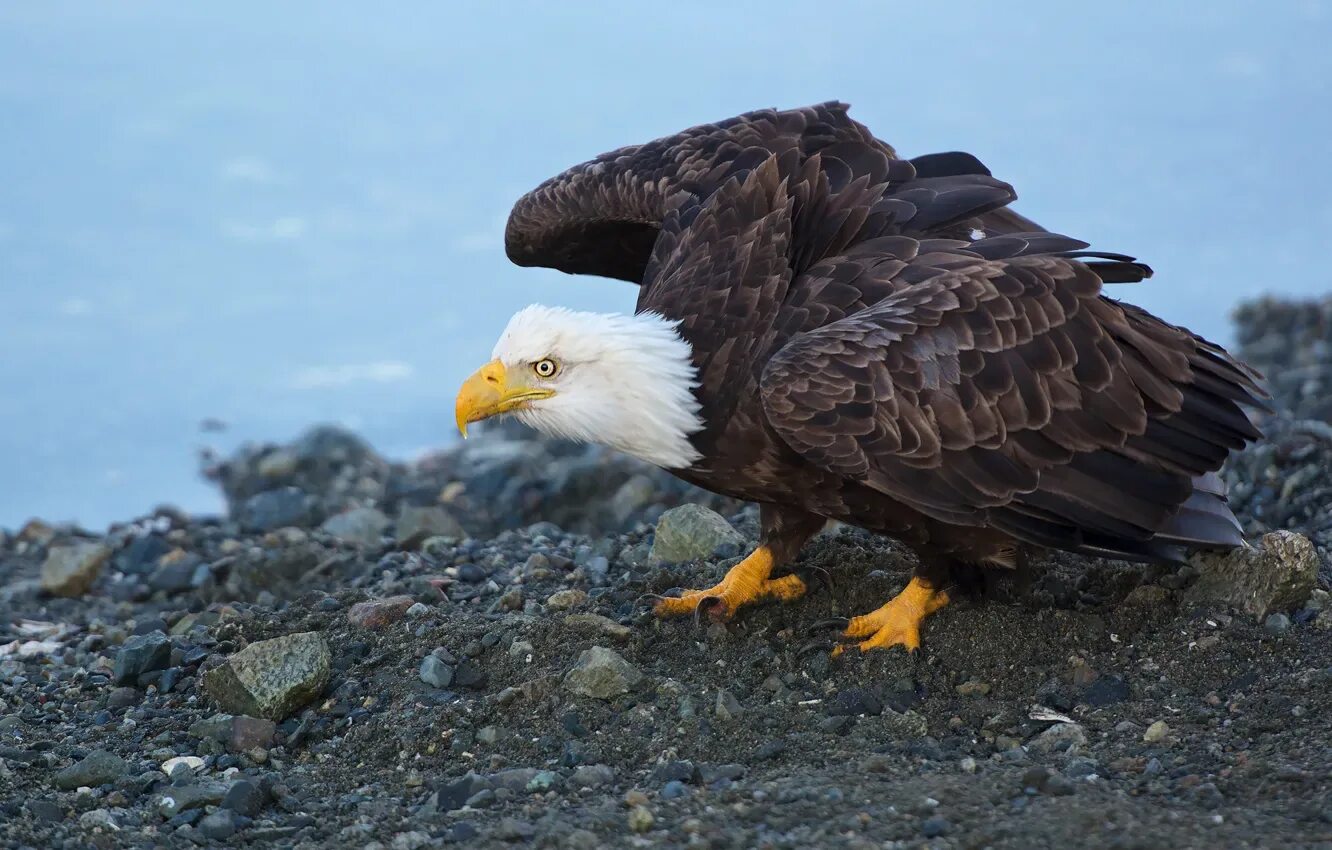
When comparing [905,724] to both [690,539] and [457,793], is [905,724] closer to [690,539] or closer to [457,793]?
[457,793]

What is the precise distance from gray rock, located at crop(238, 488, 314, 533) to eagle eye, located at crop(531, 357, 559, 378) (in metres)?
4.43

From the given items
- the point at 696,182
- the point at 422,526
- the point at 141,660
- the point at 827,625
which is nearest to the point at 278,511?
the point at 422,526

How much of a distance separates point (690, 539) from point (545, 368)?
5.29 feet

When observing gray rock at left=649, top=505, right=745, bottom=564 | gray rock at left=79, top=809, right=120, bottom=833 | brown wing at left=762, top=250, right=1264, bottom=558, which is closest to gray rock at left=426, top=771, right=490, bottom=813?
gray rock at left=79, top=809, right=120, bottom=833

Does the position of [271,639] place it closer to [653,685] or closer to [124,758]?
[124,758]

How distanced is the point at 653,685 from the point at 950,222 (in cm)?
218

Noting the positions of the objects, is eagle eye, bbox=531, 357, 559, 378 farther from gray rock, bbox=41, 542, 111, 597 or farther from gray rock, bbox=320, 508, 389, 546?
gray rock, bbox=41, 542, 111, 597

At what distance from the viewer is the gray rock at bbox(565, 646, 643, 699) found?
552 cm

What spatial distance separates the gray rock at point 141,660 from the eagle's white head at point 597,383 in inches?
63.5

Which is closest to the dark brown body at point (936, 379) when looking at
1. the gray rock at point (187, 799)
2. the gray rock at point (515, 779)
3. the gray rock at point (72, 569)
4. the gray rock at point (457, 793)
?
the gray rock at point (515, 779)

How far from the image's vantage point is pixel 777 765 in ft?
16.6

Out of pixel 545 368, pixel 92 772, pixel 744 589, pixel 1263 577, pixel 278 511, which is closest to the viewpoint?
pixel 92 772

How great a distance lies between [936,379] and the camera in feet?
17.6

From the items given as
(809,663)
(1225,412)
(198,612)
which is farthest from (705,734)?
(198,612)
